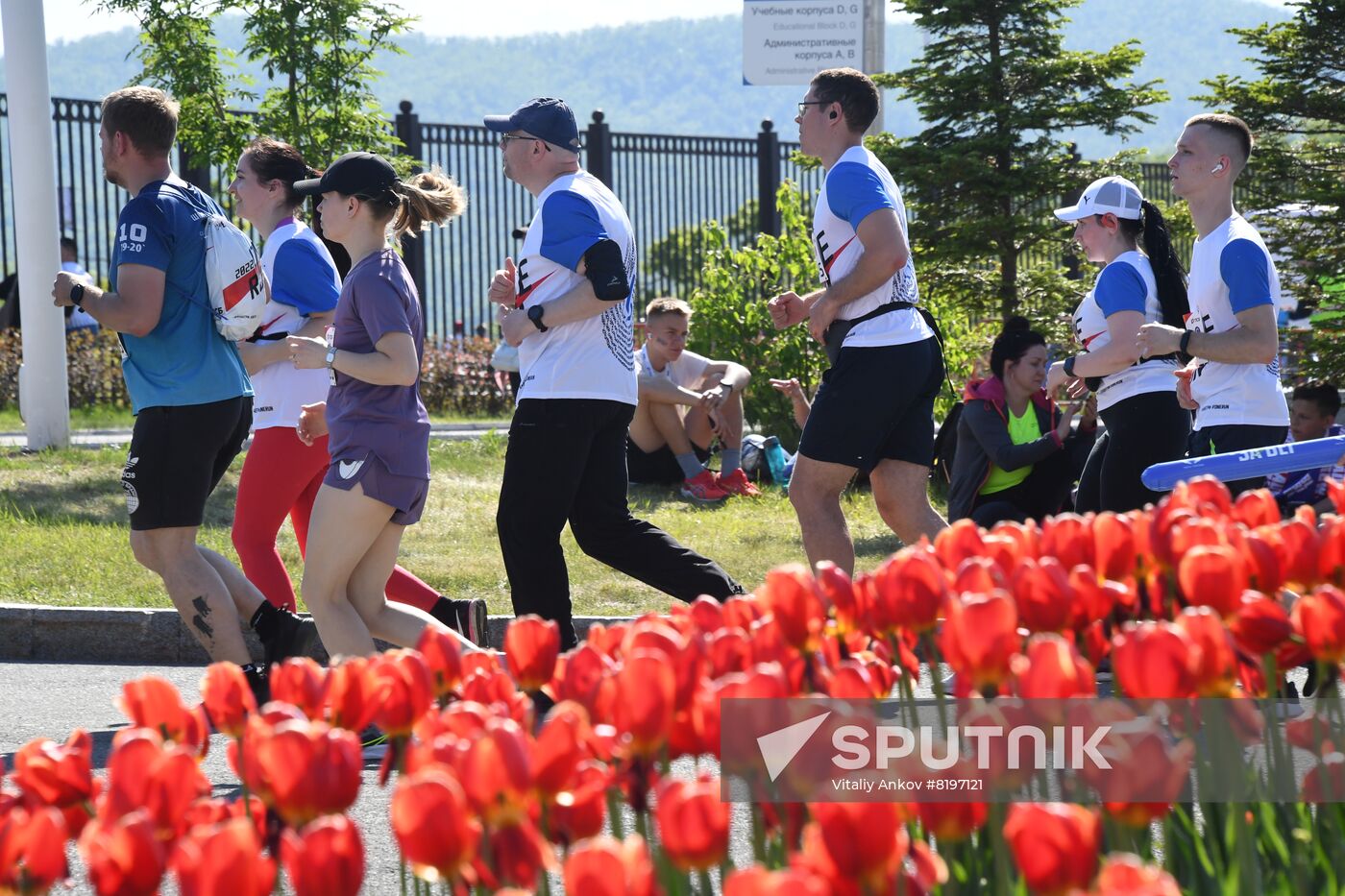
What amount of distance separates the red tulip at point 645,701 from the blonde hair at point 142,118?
14.6 ft

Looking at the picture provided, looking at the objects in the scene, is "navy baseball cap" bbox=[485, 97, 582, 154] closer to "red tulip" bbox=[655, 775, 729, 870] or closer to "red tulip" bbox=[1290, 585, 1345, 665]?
"red tulip" bbox=[1290, 585, 1345, 665]

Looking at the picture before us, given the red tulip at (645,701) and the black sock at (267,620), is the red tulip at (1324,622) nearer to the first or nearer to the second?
the red tulip at (645,701)

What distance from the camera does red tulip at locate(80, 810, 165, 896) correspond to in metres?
1.44

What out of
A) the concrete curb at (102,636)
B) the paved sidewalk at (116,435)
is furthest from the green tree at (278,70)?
the concrete curb at (102,636)

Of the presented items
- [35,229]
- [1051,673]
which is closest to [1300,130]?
[35,229]

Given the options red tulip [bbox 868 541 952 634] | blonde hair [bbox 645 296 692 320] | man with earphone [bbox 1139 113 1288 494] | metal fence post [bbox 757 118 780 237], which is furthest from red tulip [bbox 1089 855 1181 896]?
metal fence post [bbox 757 118 780 237]

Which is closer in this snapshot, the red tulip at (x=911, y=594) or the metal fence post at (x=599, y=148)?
the red tulip at (x=911, y=594)

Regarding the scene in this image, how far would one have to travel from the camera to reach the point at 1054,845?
1.30 meters

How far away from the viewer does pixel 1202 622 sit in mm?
1640

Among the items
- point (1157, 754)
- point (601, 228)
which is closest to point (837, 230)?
point (601, 228)

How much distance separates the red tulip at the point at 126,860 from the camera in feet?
4.74

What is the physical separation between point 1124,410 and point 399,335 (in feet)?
8.63

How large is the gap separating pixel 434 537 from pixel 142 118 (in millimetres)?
4226

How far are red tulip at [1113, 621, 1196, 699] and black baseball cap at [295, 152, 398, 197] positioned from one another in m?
3.95
